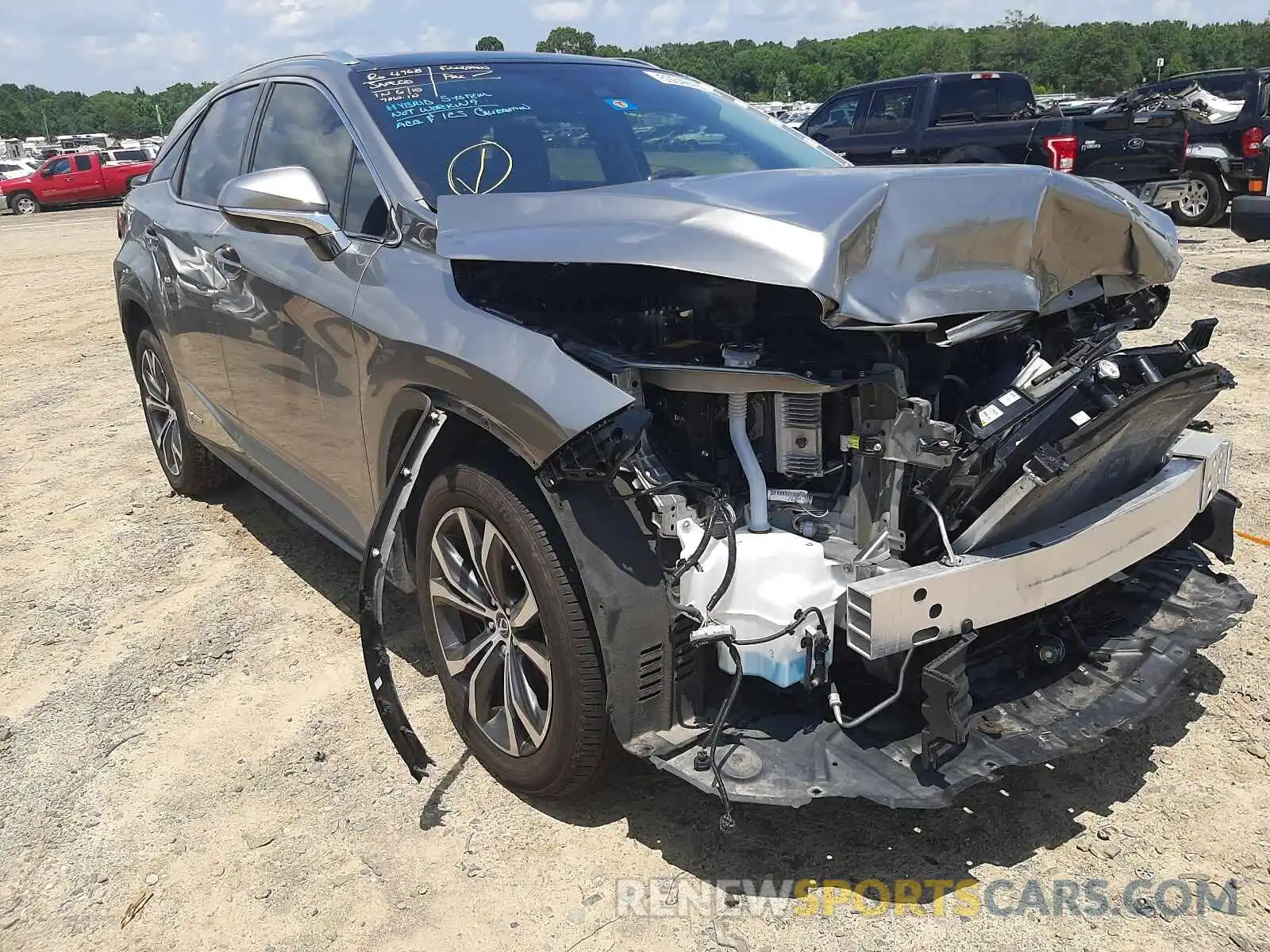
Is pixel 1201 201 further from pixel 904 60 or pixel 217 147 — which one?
pixel 904 60

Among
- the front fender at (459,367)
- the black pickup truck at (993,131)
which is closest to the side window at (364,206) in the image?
the front fender at (459,367)

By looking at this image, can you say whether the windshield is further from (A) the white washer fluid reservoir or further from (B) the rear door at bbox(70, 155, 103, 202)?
(B) the rear door at bbox(70, 155, 103, 202)

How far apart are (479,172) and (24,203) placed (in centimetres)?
3154

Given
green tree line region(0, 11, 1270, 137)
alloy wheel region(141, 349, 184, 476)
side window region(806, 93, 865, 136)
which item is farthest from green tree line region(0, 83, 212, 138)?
alloy wheel region(141, 349, 184, 476)

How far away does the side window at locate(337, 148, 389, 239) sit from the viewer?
298cm

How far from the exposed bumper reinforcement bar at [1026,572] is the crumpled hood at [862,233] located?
506 mm

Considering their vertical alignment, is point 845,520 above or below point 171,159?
below

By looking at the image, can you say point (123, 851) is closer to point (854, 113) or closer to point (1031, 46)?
point (854, 113)

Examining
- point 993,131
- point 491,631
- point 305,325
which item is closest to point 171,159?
point 305,325

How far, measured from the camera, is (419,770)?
261 cm

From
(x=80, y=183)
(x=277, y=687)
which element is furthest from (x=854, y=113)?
(x=80, y=183)

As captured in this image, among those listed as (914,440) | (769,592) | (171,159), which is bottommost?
(769,592)

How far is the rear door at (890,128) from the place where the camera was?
12.6 meters

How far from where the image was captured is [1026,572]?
2285 mm
